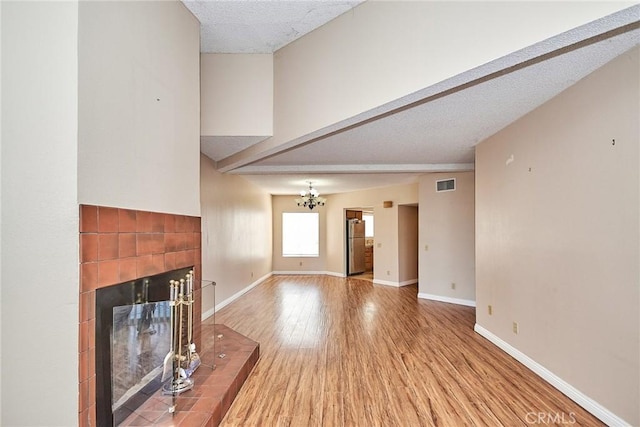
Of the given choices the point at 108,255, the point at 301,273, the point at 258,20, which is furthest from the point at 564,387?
the point at 301,273

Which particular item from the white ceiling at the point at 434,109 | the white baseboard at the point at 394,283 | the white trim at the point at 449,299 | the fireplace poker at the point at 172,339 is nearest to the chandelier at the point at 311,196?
the white ceiling at the point at 434,109

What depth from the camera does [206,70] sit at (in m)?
3.60

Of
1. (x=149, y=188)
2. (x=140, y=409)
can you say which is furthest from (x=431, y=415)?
(x=149, y=188)

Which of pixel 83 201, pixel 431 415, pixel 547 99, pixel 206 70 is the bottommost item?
pixel 431 415

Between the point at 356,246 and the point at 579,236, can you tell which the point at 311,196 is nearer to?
the point at 356,246

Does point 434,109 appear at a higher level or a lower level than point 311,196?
higher

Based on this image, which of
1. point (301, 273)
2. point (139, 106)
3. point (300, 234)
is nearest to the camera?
point (139, 106)

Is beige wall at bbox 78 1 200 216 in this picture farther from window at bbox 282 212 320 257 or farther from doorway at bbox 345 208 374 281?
window at bbox 282 212 320 257

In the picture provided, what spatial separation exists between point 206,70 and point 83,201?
8.08 ft

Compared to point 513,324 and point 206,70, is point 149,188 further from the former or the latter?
point 513,324

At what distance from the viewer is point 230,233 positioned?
607cm
